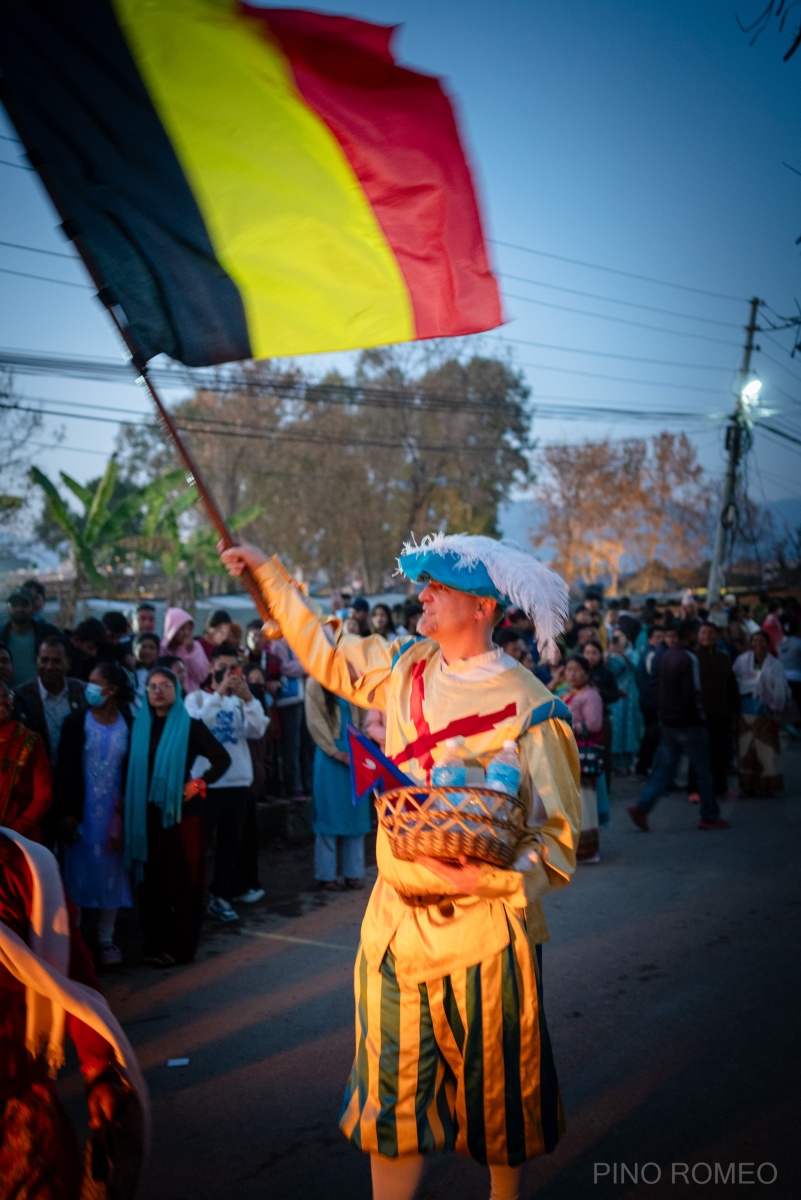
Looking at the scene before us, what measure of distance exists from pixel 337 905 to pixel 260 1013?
2140mm

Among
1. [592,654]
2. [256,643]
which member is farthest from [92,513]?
[592,654]

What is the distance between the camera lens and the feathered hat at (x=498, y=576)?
3.41 m

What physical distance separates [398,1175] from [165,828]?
3.71 m

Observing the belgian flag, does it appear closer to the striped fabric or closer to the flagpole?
the flagpole

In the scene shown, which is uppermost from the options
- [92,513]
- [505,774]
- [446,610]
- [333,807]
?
[92,513]

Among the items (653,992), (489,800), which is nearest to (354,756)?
(489,800)

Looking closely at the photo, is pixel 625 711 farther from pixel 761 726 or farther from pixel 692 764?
pixel 692 764

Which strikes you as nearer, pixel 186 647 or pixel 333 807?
pixel 333 807

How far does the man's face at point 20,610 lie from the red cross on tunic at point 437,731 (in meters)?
6.42

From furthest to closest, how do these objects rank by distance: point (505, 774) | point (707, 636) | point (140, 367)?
point (707, 636) → point (140, 367) → point (505, 774)

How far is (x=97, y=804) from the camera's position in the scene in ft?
21.5

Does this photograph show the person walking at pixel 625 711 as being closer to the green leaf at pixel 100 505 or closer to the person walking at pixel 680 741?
the person walking at pixel 680 741

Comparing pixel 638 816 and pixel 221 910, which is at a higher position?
pixel 638 816

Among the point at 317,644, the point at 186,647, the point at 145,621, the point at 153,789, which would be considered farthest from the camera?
the point at 145,621
